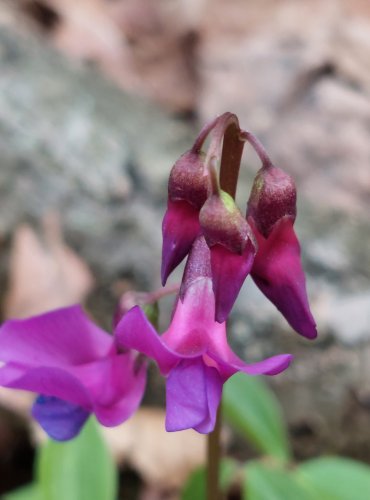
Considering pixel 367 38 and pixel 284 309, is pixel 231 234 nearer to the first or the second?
pixel 284 309

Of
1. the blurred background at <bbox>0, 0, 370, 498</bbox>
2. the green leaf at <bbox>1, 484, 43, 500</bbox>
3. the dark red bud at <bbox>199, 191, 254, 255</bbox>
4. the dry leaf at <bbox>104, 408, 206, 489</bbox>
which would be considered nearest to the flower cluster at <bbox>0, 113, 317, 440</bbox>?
the dark red bud at <bbox>199, 191, 254, 255</bbox>

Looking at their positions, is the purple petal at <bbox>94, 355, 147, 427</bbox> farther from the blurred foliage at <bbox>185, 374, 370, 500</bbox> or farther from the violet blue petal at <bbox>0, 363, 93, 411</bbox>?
the blurred foliage at <bbox>185, 374, 370, 500</bbox>

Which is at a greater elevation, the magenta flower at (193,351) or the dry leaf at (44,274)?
the magenta flower at (193,351)

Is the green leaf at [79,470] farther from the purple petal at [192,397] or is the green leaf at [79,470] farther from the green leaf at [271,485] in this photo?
the purple petal at [192,397]

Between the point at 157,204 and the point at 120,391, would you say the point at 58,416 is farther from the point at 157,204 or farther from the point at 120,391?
the point at 157,204

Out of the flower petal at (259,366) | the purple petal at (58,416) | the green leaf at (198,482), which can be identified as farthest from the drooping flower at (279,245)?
the green leaf at (198,482)

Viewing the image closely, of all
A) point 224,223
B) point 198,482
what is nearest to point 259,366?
point 224,223

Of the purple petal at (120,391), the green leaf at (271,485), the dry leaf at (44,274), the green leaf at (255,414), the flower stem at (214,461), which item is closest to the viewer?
the purple petal at (120,391)
